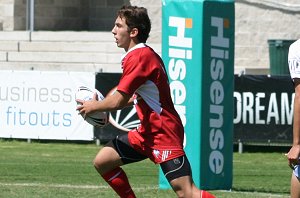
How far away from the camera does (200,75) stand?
1309cm

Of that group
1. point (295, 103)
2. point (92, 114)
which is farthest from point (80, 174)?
point (295, 103)

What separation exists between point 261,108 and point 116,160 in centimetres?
1074

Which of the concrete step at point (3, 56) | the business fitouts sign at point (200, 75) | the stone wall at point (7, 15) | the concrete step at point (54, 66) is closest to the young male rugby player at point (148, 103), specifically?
the business fitouts sign at point (200, 75)

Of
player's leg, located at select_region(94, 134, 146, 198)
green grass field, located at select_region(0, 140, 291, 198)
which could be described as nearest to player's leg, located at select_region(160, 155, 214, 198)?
player's leg, located at select_region(94, 134, 146, 198)

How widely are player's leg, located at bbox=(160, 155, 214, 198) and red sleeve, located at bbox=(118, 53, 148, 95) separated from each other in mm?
650

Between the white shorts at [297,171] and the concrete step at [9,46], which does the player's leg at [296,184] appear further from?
the concrete step at [9,46]

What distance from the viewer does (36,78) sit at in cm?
2050

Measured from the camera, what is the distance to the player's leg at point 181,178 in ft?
28.3

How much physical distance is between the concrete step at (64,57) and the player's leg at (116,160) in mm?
15601

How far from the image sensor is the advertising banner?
19.6 metres

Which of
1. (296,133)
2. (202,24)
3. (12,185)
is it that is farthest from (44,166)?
(296,133)

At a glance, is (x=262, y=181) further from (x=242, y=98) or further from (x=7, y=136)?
(x=7, y=136)

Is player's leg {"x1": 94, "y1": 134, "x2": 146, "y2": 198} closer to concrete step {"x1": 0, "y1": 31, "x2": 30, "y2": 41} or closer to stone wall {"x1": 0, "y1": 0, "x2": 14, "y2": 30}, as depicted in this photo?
concrete step {"x1": 0, "y1": 31, "x2": 30, "y2": 41}

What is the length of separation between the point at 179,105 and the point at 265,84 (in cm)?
675
